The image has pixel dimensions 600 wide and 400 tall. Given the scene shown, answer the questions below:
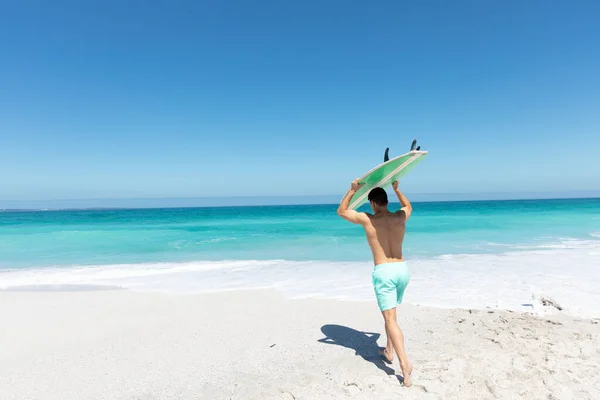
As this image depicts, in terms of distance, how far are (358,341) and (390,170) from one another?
2.29 m

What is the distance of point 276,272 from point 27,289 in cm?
576

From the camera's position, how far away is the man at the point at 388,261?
3.31 meters

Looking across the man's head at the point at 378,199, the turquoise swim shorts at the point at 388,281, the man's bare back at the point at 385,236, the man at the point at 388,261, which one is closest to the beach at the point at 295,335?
the man at the point at 388,261

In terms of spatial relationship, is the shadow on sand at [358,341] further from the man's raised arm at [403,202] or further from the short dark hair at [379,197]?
the short dark hair at [379,197]

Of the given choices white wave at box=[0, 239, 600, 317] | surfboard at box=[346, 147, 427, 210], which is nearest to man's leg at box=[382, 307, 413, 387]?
surfboard at box=[346, 147, 427, 210]

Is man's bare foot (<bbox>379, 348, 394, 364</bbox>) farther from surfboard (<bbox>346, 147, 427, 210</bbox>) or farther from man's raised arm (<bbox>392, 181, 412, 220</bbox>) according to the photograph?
surfboard (<bbox>346, 147, 427, 210</bbox>)

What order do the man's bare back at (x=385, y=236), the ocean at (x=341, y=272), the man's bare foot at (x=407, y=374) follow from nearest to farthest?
the man's bare foot at (x=407, y=374) → the man's bare back at (x=385, y=236) → the ocean at (x=341, y=272)

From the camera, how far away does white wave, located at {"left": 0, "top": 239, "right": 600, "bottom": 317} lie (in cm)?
628

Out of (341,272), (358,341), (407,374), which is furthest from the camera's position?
(341,272)

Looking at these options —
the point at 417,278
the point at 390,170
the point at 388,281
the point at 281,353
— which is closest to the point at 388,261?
the point at 388,281

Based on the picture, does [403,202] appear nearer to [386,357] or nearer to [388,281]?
[388,281]

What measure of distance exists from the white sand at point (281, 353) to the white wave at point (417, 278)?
95 cm

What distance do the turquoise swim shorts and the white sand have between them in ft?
2.66

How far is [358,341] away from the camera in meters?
4.41
